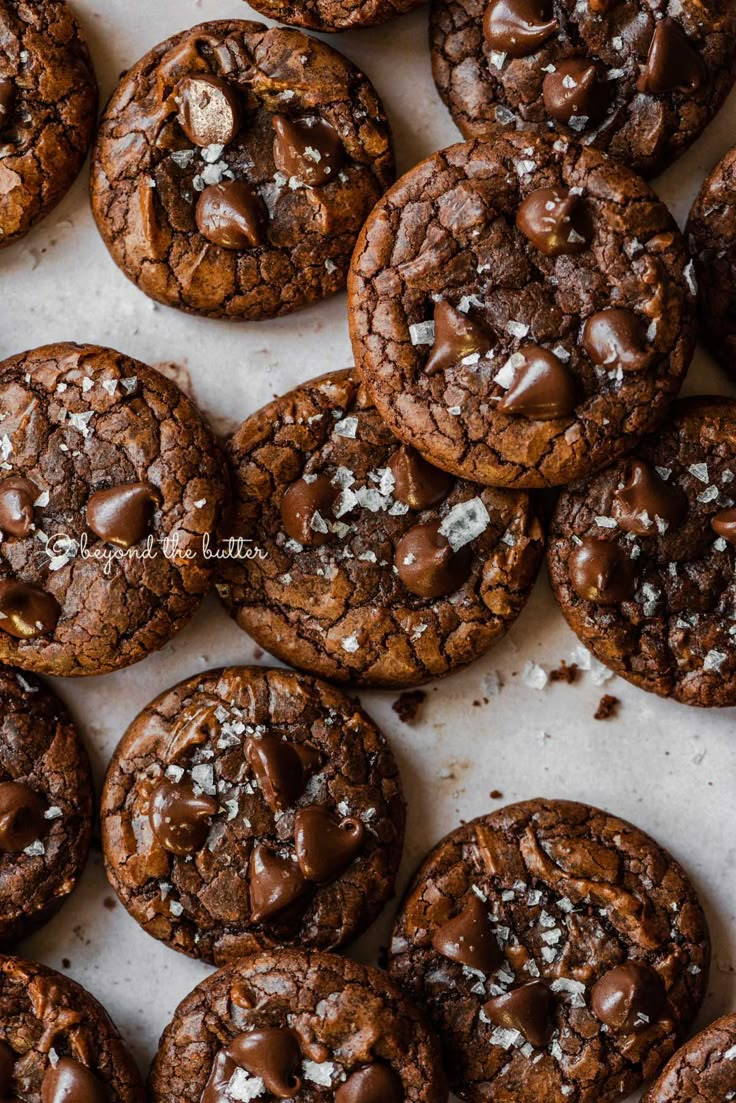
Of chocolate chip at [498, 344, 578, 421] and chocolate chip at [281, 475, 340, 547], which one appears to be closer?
chocolate chip at [498, 344, 578, 421]

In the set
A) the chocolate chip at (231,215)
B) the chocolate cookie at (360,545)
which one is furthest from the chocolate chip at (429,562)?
the chocolate chip at (231,215)

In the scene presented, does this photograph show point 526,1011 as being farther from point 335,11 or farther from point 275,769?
point 335,11

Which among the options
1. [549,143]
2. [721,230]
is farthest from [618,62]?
[721,230]

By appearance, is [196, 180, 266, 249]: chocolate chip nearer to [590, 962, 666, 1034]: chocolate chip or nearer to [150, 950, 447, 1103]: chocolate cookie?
[150, 950, 447, 1103]: chocolate cookie

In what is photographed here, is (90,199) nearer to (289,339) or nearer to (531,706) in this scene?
(289,339)

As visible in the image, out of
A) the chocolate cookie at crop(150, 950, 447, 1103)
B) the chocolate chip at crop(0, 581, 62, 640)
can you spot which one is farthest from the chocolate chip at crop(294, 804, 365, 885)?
the chocolate chip at crop(0, 581, 62, 640)

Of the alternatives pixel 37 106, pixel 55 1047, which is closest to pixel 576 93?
pixel 37 106
